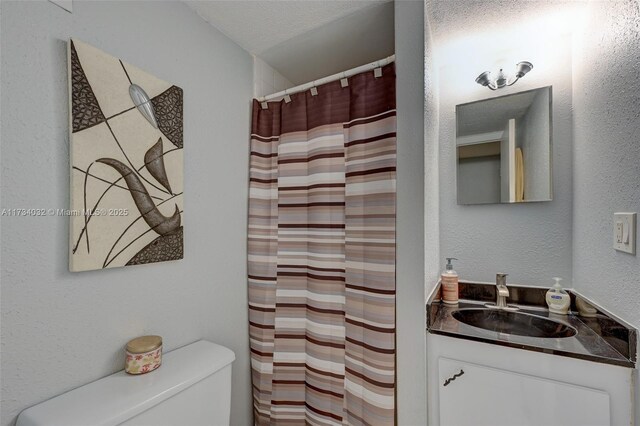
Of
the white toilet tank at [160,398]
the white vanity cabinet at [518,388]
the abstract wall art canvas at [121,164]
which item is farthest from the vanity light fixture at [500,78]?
the white toilet tank at [160,398]

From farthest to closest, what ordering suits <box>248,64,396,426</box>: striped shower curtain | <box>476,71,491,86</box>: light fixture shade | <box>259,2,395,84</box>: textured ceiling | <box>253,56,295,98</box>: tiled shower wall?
<box>253,56,295,98</box>: tiled shower wall, <box>476,71,491,86</box>: light fixture shade, <box>259,2,395,84</box>: textured ceiling, <box>248,64,396,426</box>: striped shower curtain

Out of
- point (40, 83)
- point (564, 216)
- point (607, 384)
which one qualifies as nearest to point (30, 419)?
point (40, 83)

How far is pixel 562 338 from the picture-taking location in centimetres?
99

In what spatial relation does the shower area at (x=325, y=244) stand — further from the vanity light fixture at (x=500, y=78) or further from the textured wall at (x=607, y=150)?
the textured wall at (x=607, y=150)

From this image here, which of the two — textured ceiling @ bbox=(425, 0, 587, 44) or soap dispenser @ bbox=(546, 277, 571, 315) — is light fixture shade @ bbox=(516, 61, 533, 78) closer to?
textured ceiling @ bbox=(425, 0, 587, 44)

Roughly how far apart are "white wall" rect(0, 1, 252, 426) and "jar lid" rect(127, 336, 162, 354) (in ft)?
0.14

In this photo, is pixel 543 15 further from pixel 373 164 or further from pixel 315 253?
pixel 315 253

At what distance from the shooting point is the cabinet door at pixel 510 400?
2.79 ft

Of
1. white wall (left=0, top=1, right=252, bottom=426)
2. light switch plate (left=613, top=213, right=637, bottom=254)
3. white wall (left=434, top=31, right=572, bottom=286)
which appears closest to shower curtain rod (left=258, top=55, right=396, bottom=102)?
white wall (left=0, top=1, right=252, bottom=426)

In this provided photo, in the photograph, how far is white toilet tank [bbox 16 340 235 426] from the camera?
76 centimetres

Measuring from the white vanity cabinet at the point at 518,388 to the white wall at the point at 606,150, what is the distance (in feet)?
0.25

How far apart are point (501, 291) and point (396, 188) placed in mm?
770

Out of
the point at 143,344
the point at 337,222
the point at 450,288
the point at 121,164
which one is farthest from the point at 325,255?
the point at 121,164

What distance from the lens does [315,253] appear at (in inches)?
53.3
